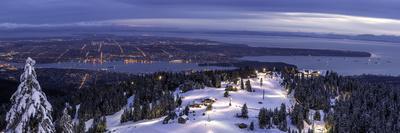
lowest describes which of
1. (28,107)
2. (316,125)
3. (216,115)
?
(316,125)

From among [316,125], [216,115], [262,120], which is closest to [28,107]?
[262,120]

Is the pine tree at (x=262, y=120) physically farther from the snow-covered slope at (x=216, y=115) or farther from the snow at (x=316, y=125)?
the snow at (x=316, y=125)

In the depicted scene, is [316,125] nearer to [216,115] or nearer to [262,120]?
[262,120]

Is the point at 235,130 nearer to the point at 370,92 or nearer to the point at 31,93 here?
the point at 370,92

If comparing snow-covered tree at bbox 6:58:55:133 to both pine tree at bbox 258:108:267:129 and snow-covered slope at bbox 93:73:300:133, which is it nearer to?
snow-covered slope at bbox 93:73:300:133

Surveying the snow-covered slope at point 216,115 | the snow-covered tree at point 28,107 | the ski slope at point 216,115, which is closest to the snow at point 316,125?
the ski slope at point 216,115
